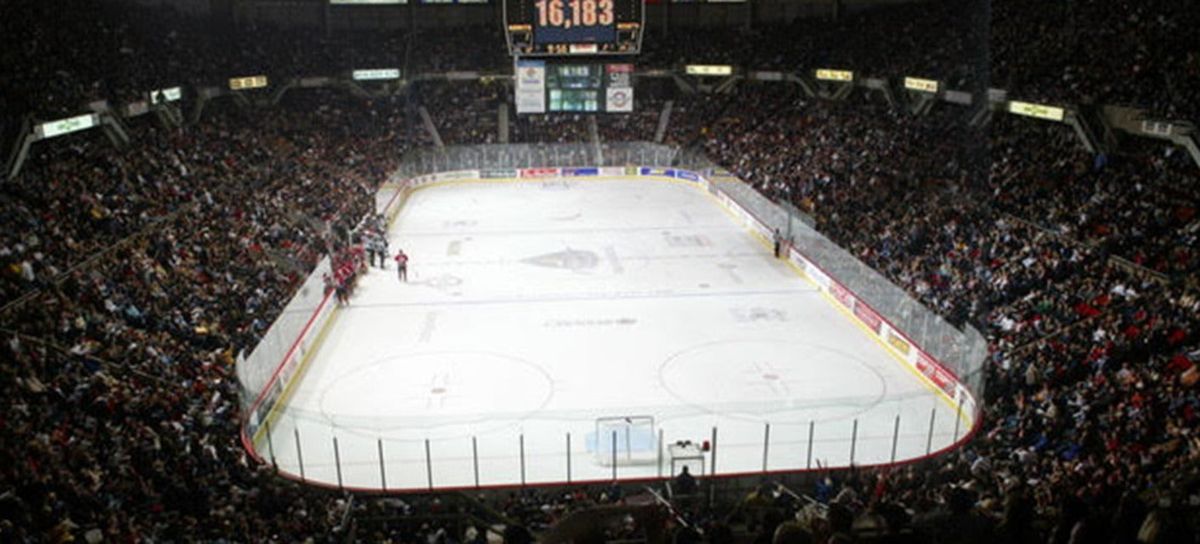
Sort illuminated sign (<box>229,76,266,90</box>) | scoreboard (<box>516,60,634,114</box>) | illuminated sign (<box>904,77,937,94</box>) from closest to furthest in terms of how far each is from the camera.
Answer: illuminated sign (<box>904,77,937,94</box>), scoreboard (<box>516,60,634,114</box>), illuminated sign (<box>229,76,266,90</box>)

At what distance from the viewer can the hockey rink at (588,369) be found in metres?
14.0

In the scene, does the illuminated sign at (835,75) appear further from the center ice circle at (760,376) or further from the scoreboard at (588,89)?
the center ice circle at (760,376)

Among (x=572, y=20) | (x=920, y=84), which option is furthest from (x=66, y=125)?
(x=920, y=84)

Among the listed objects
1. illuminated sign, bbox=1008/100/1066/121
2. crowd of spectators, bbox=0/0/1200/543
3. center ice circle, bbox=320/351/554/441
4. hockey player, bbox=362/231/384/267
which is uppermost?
illuminated sign, bbox=1008/100/1066/121

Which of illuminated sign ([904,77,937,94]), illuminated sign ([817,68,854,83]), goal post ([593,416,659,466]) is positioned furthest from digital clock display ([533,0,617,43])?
illuminated sign ([817,68,854,83])

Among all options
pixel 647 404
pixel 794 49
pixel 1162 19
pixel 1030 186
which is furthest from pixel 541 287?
pixel 794 49

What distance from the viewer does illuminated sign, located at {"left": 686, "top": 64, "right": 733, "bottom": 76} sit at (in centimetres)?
4838

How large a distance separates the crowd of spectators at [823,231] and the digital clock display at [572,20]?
8.62m

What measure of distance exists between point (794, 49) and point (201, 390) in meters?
38.7

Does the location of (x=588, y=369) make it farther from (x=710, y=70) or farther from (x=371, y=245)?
(x=710, y=70)

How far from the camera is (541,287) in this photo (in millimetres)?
25531

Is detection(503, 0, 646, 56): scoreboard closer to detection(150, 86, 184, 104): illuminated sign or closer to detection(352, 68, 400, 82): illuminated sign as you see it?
detection(150, 86, 184, 104): illuminated sign

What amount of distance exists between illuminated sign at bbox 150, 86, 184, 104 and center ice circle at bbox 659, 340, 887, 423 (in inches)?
894

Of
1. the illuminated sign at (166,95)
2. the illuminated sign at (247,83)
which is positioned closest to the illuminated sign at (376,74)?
the illuminated sign at (247,83)
